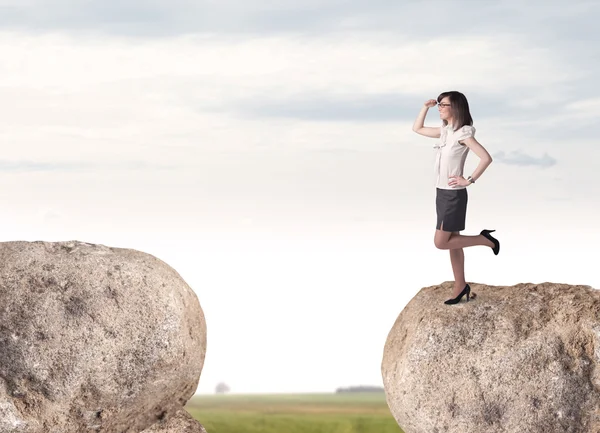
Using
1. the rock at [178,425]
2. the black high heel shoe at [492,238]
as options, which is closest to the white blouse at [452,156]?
the black high heel shoe at [492,238]

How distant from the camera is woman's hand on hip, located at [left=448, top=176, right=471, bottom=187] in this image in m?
7.85

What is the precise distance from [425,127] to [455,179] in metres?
0.74

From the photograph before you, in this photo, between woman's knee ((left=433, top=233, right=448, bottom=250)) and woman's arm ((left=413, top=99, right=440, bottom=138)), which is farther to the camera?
woman's arm ((left=413, top=99, right=440, bottom=138))

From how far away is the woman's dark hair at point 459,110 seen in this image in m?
8.01

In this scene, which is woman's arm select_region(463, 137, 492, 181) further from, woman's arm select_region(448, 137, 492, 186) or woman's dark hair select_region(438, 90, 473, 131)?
woman's dark hair select_region(438, 90, 473, 131)

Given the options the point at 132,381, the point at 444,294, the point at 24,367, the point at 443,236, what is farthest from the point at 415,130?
the point at 24,367

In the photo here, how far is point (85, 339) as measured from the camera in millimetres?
7375

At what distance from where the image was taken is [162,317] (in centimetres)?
762

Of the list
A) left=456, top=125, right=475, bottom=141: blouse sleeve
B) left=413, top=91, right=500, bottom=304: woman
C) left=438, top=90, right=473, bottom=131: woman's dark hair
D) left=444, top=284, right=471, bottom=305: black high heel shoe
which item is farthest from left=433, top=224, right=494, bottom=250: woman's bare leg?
left=438, top=90, right=473, bottom=131: woman's dark hair

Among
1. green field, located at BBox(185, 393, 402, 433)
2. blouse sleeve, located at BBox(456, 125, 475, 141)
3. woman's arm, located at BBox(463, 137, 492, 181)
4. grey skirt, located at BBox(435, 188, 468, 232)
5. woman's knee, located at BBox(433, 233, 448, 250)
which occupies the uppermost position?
blouse sleeve, located at BBox(456, 125, 475, 141)

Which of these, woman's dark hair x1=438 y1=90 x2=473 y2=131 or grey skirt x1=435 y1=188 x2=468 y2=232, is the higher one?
woman's dark hair x1=438 y1=90 x2=473 y2=131

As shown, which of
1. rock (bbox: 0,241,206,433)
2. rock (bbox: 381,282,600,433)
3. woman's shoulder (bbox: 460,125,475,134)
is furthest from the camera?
woman's shoulder (bbox: 460,125,475,134)

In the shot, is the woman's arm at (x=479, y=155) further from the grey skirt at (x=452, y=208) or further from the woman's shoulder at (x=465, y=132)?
the grey skirt at (x=452, y=208)

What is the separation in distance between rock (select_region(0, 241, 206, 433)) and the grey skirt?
8.61 feet
